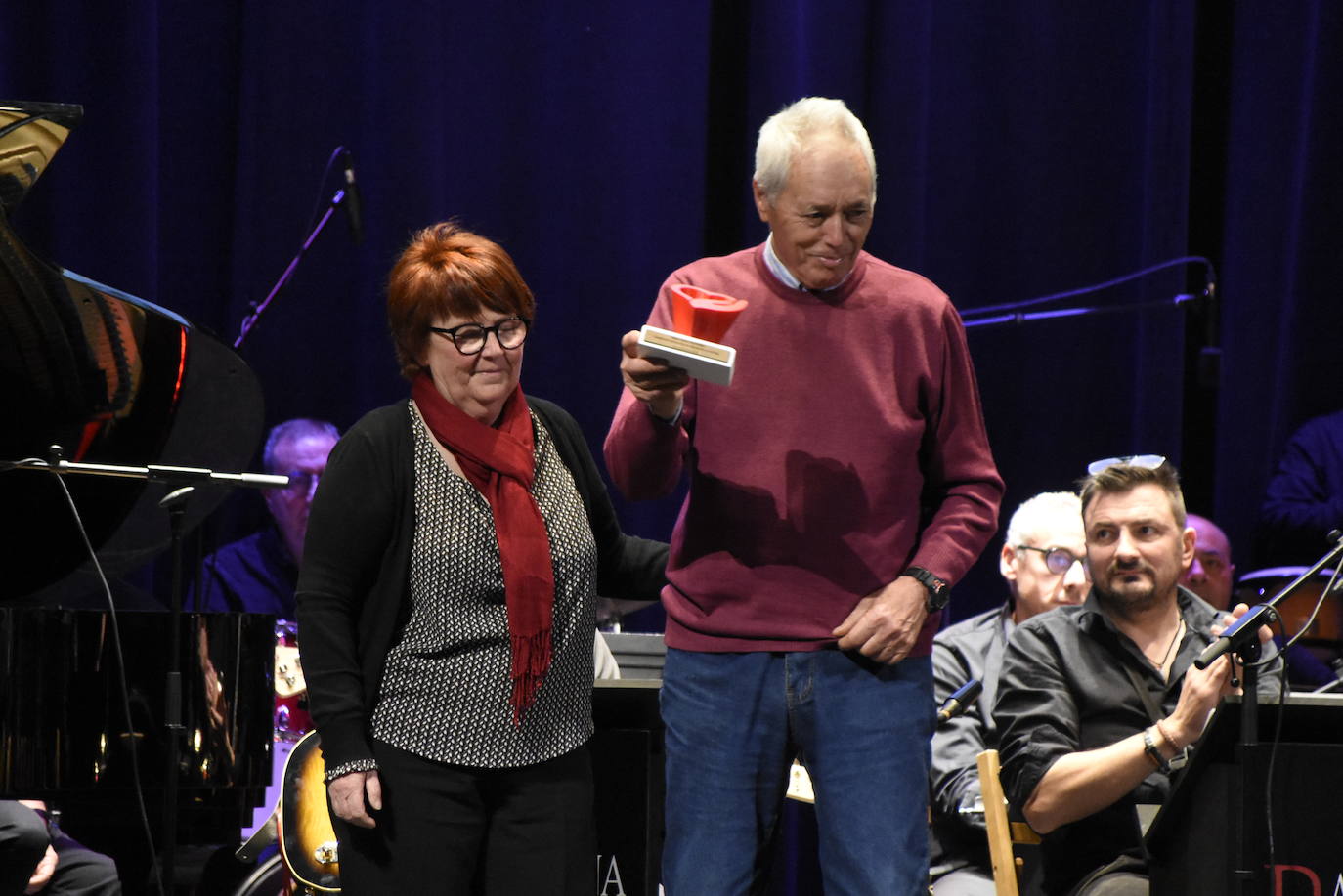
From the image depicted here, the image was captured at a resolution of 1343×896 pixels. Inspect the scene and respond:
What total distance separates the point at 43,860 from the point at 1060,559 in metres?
2.63

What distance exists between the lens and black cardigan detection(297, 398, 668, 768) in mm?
2199

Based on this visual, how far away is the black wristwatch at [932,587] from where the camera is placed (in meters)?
2.11

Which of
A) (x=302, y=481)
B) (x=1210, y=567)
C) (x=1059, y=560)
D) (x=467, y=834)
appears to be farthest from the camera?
(x=302, y=481)

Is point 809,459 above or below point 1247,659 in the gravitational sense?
above

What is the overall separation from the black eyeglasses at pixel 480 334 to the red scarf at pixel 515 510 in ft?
0.29

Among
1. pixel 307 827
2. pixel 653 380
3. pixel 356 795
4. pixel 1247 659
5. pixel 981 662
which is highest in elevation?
pixel 653 380

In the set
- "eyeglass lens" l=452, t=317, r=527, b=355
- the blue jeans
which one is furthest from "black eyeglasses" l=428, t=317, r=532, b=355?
the blue jeans

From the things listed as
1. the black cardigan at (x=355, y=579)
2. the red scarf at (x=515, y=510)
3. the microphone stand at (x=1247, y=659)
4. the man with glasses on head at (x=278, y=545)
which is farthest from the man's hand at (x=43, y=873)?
the microphone stand at (x=1247, y=659)

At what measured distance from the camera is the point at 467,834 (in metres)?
2.18

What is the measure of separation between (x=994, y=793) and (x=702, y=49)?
3.06m

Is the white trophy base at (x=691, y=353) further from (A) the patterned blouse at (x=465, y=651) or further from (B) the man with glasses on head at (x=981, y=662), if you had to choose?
(B) the man with glasses on head at (x=981, y=662)

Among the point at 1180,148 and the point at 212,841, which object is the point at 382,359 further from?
the point at 1180,148

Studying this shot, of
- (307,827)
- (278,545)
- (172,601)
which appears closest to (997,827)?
(307,827)

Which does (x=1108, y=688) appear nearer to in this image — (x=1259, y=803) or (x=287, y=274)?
(x=1259, y=803)
